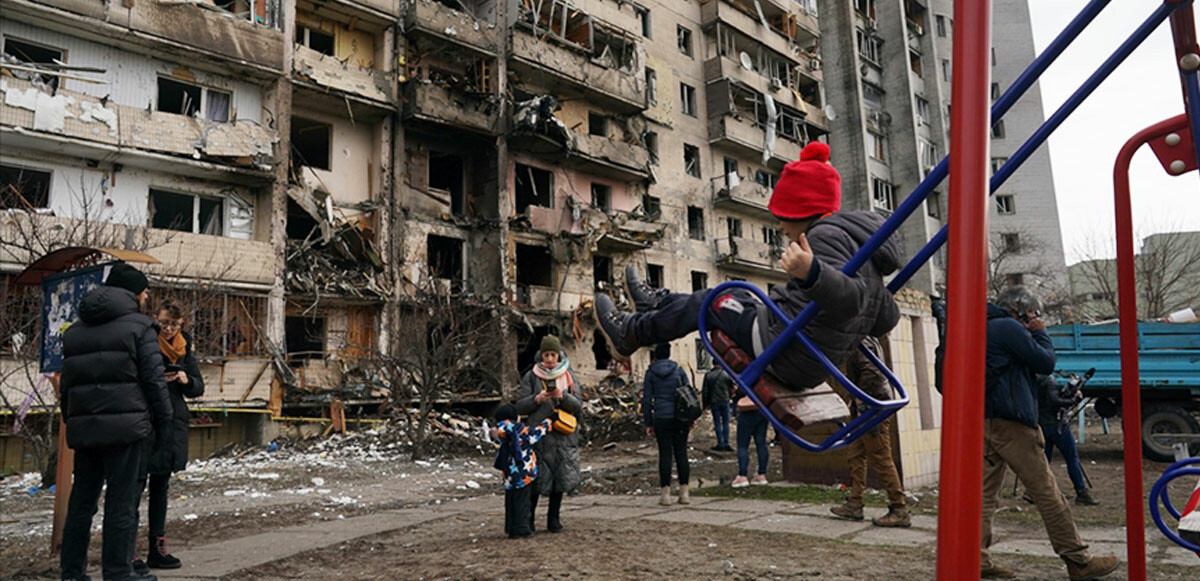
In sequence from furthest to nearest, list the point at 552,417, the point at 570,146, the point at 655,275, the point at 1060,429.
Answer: the point at 655,275 → the point at 570,146 → the point at 1060,429 → the point at 552,417

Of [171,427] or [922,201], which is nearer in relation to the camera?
[922,201]

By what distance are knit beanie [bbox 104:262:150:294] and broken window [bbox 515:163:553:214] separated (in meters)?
22.3

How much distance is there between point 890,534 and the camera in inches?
244

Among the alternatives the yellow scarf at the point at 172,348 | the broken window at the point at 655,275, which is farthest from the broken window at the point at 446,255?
Result: the yellow scarf at the point at 172,348

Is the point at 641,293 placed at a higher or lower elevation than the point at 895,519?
higher

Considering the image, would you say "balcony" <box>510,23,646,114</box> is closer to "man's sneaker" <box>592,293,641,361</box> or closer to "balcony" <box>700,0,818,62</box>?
"balcony" <box>700,0,818,62</box>

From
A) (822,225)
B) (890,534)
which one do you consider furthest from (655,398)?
(822,225)

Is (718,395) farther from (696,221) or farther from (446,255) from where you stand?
(696,221)

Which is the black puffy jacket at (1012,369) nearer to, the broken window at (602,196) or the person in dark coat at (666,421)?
the person in dark coat at (666,421)

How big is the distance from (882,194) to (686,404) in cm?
3598

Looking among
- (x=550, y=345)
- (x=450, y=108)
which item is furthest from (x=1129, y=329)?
(x=450, y=108)

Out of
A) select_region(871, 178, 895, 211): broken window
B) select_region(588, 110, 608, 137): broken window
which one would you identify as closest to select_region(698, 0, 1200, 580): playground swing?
select_region(588, 110, 608, 137): broken window

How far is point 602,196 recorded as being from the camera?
29.4 meters

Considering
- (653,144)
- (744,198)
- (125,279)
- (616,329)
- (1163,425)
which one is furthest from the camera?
(744,198)
